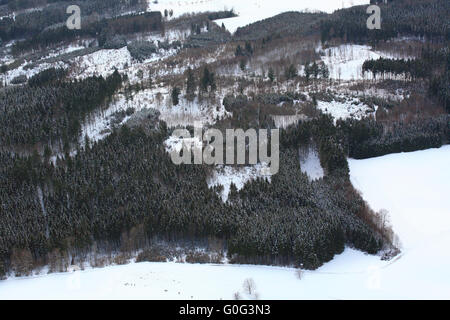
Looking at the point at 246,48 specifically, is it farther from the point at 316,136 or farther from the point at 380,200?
the point at 380,200

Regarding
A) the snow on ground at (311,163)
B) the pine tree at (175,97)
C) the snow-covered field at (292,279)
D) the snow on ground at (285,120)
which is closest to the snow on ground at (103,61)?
the pine tree at (175,97)

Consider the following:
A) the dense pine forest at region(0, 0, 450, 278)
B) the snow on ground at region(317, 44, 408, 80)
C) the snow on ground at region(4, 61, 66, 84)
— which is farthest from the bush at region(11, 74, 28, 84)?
the snow on ground at region(317, 44, 408, 80)

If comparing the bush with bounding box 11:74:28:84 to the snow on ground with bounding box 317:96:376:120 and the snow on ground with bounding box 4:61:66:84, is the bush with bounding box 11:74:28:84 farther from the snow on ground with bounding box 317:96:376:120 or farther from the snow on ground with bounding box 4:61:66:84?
the snow on ground with bounding box 317:96:376:120

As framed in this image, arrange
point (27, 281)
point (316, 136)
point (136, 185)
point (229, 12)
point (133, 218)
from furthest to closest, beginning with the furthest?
point (229, 12) < point (316, 136) < point (136, 185) < point (133, 218) < point (27, 281)

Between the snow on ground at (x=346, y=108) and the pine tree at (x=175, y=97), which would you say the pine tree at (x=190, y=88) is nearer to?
the pine tree at (x=175, y=97)
